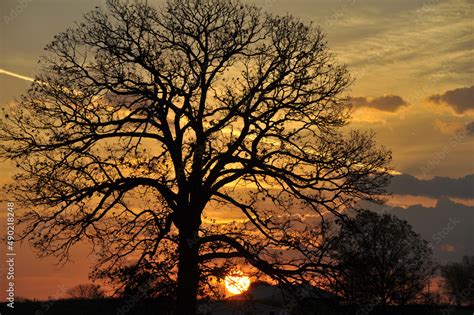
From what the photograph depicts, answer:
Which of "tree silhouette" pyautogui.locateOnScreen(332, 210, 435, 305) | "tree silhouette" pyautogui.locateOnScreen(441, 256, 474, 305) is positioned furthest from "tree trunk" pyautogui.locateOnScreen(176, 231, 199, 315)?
"tree silhouette" pyautogui.locateOnScreen(441, 256, 474, 305)

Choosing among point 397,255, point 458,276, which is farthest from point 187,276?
point 458,276

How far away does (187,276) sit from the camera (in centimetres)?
2691

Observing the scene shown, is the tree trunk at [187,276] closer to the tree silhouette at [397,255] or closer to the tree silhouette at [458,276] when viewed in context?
the tree silhouette at [397,255]

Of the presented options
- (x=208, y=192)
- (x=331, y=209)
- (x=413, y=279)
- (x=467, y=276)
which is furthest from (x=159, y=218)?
(x=467, y=276)

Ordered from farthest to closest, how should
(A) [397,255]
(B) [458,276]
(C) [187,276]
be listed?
(B) [458,276]
(A) [397,255]
(C) [187,276]

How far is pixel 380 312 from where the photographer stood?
A: 45281 mm

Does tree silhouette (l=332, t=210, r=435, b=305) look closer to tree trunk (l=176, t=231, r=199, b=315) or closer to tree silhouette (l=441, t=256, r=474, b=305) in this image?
tree trunk (l=176, t=231, r=199, b=315)

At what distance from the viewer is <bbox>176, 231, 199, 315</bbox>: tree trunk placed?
2675 centimetres

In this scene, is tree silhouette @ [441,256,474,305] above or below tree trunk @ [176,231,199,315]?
above

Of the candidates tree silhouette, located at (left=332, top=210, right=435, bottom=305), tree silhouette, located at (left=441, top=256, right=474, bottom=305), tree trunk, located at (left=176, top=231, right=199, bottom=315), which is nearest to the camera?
tree trunk, located at (left=176, top=231, right=199, bottom=315)

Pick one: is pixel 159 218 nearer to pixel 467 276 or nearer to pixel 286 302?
pixel 286 302

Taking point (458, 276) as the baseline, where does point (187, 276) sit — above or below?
below

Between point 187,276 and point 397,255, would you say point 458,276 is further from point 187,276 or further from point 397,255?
point 187,276

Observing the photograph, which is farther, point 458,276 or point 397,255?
point 458,276
